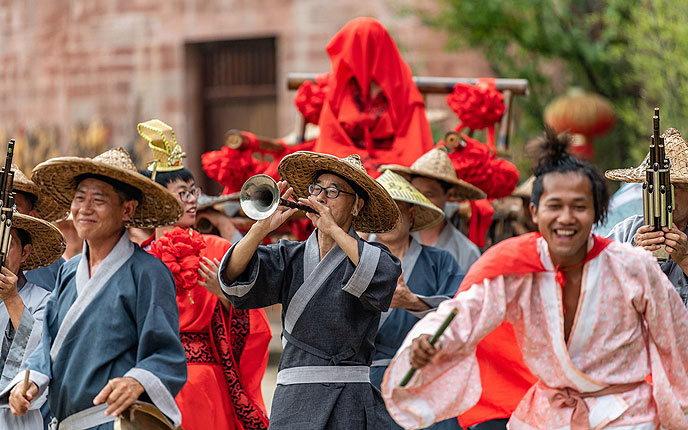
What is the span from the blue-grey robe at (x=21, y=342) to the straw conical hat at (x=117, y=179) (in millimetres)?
573

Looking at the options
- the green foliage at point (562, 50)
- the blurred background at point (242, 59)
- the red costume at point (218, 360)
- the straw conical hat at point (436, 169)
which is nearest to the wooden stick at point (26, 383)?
the red costume at point (218, 360)

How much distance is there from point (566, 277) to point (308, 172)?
1250 millimetres

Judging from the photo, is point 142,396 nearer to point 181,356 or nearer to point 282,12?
point 181,356

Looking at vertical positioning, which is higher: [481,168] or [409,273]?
[481,168]

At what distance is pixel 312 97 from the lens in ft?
27.2

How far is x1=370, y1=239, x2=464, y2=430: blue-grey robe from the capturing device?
562 cm

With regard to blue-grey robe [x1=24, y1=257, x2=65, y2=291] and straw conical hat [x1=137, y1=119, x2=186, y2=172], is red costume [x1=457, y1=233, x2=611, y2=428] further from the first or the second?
blue-grey robe [x1=24, y1=257, x2=65, y2=291]

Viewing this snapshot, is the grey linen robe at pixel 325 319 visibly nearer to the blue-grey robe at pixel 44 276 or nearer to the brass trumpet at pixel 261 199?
the brass trumpet at pixel 261 199

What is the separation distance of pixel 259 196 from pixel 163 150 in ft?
5.35

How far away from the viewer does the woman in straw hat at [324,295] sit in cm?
450

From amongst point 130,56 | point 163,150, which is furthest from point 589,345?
point 130,56

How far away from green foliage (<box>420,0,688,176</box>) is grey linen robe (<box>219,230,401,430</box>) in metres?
8.67

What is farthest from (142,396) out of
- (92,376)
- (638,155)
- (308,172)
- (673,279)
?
(638,155)

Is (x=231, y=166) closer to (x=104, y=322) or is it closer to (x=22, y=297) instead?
Result: (x=22, y=297)
